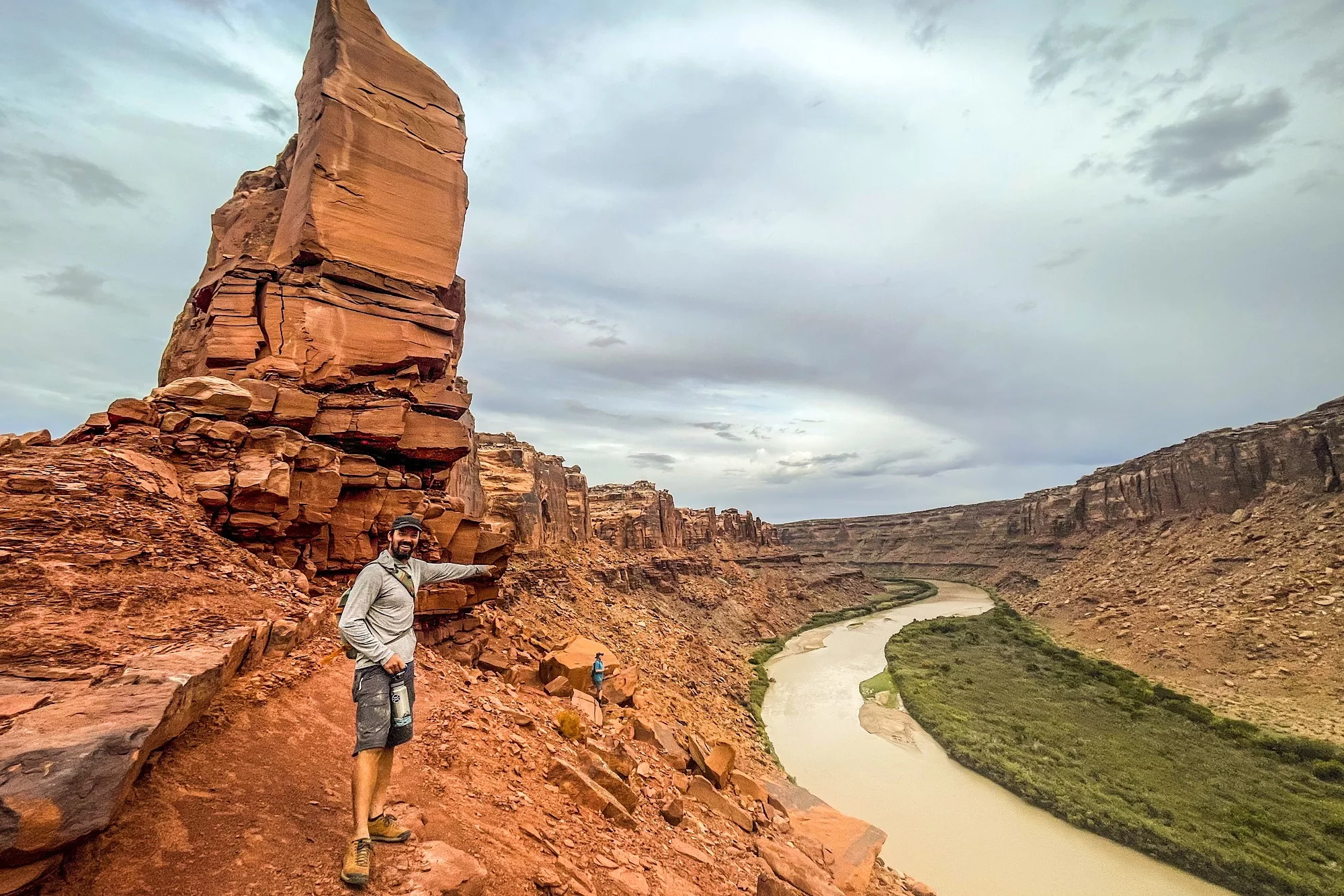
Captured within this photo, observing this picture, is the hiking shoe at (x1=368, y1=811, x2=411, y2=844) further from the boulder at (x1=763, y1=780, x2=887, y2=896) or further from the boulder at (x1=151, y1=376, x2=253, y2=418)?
the boulder at (x1=763, y1=780, x2=887, y2=896)

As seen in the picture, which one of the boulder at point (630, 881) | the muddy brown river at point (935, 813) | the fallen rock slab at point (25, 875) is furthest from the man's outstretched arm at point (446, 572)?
the muddy brown river at point (935, 813)

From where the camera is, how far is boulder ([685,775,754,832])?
10.8 meters

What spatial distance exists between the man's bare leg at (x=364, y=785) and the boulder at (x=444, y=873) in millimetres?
582

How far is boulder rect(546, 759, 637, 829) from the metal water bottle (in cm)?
429

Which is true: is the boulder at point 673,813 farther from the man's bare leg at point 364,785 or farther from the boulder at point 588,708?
the man's bare leg at point 364,785

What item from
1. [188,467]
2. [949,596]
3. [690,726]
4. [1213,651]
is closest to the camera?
[188,467]

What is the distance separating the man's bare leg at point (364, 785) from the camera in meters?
4.16

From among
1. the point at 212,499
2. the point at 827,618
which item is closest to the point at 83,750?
the point at 212,499

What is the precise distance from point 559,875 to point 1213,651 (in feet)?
142

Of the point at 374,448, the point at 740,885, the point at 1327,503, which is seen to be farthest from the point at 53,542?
the point at 1327,503

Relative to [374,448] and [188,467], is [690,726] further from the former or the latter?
[188,467]

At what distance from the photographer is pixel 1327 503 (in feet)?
135

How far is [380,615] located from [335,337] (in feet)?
29.4

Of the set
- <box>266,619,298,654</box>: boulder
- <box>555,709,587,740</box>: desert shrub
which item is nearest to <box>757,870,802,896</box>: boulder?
<box>555,709,587,740</box>: desert shrub
